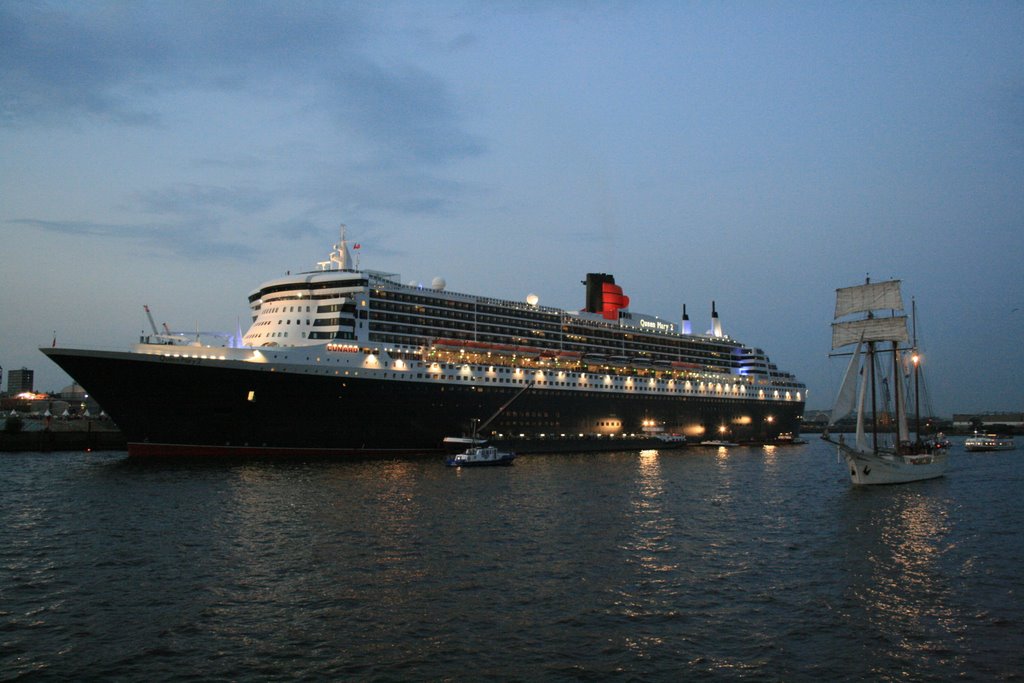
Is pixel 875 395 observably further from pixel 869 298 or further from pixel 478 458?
pixel 478 458

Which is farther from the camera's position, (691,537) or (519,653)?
(691,537)

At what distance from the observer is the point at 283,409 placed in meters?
52.9

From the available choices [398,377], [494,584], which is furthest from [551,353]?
[494,584]

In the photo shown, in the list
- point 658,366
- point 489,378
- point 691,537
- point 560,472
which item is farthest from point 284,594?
point 658,366

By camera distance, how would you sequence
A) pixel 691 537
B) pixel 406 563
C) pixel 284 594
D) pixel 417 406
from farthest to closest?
pixel 417 406 < pixel 691 537 < pixel 406 563 < pixel 284 594

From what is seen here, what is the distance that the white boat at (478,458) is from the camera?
5325 cm

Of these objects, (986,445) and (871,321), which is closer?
(871,321)

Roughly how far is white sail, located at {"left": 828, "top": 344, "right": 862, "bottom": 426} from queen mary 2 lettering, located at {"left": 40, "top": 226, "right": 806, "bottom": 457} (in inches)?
966

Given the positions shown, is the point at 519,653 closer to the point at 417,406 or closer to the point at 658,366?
the point at 417,406

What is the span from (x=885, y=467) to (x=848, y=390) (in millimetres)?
6213

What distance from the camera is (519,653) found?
1622 centimetres

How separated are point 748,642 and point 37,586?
18421 mm

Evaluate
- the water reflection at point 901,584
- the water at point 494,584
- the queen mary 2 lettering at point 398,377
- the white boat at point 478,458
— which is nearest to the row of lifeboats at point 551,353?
the queen mary 2 lettering at point 398,377

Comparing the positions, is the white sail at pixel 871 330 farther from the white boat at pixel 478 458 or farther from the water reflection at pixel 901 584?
the white boat at pixel 478 458
